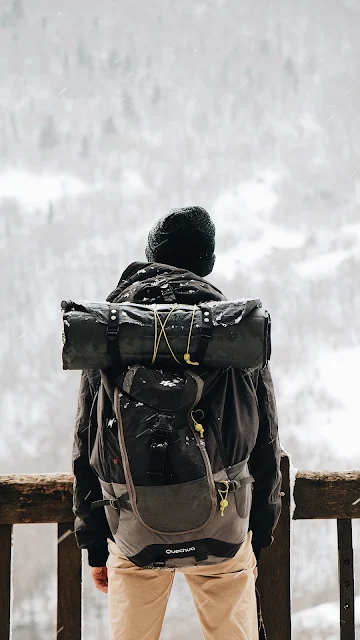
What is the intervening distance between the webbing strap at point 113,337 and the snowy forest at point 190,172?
51.6 m

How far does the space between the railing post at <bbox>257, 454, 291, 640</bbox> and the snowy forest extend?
5101 cm

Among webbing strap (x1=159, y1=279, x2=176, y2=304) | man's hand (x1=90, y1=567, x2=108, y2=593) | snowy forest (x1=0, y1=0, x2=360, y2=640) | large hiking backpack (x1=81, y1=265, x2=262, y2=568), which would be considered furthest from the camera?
snowy forest (x1=0, y1=0, x2=360, y2=640)

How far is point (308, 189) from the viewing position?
293ft

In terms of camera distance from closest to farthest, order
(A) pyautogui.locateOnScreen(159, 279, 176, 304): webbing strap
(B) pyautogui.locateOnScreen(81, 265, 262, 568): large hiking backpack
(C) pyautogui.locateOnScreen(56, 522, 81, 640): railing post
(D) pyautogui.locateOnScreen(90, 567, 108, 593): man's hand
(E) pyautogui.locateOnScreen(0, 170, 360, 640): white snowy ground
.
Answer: (B) pyautogui.locateOnScreen(81, 265, 262, 568): large hiking backpack < (A) pyautogui.locateOnScreen(159, 279, 176, 304): webbing strap < (D) pyautogui.locateOnScreen(90, 567, 108, 593): man's hand < (C) pyautogui.locateOnScreen(56, 522, 81, 640): railing post < (E) pyautogui.locateOnScreen(0, 170, 360, 640): white snowy ground

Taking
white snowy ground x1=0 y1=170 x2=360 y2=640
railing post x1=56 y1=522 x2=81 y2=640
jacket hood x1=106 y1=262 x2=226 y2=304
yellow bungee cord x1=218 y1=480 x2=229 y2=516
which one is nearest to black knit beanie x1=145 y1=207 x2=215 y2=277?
jacket hood x1=106 y1=262 x2=226 y2=304

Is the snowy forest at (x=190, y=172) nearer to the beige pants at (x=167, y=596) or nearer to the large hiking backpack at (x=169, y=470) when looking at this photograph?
the beige pants at (x=167, y=596)

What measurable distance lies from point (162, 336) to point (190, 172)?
100674 millimetres

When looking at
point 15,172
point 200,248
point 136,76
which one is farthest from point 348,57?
point 200,248

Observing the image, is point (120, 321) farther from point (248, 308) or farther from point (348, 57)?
point (348, 57)

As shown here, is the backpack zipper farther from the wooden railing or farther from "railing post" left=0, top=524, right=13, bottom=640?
"railing post" left=0, top=524, right=13, bottom=640

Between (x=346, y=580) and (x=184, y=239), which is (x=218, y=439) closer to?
(x=184, y=239)

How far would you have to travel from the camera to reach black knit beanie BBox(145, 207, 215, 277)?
1441 mm

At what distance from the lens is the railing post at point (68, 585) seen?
1.57m

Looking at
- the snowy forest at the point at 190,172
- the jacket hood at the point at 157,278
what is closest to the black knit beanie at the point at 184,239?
the jacket hood at the point at 157,278
